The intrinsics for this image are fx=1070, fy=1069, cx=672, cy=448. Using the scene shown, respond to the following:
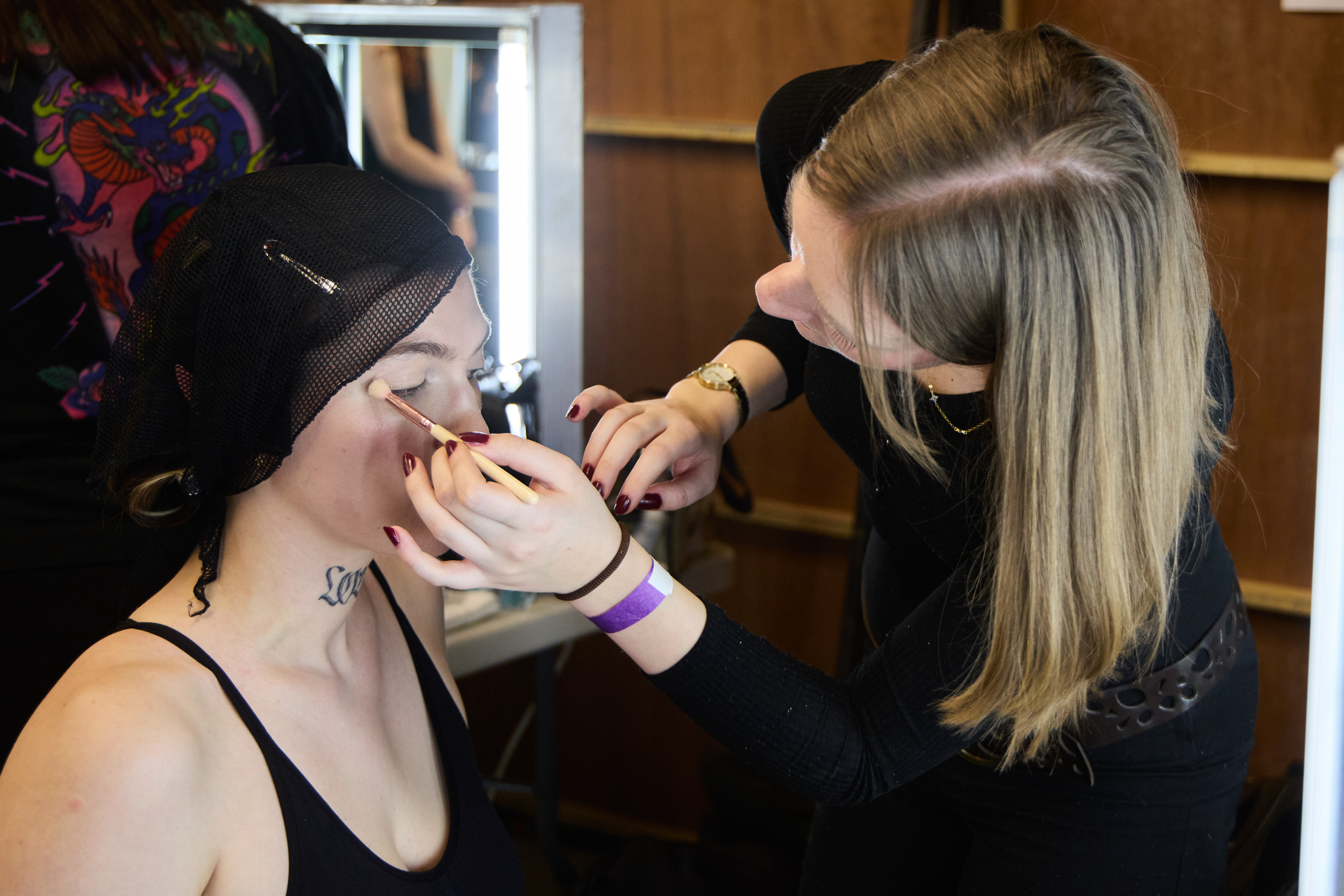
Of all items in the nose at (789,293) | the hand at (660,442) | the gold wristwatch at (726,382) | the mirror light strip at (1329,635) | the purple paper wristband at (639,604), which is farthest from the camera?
the gold wristwatch at (726,382)

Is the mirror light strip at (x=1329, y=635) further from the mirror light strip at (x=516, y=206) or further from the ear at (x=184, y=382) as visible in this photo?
the mirror light strip at (x=516, y=206)

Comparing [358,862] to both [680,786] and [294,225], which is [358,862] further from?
[680,786]

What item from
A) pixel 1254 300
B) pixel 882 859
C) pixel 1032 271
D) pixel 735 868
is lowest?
pixel 735 868

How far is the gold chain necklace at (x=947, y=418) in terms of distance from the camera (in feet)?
3.18

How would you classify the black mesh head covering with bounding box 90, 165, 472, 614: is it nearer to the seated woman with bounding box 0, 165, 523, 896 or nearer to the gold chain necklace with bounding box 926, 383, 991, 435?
the seated woman with bounding box 0, 165, 523, 896

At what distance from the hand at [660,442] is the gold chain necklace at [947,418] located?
270mm

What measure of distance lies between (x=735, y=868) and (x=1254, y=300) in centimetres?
140

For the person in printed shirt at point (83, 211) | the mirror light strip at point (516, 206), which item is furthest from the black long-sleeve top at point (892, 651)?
the person in printed shirt at point (83, 211)

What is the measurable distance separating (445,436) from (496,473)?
2.4 inches

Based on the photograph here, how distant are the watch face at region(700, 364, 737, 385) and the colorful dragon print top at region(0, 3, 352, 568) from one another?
1.91 feet

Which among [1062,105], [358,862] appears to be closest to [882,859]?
[358,862]

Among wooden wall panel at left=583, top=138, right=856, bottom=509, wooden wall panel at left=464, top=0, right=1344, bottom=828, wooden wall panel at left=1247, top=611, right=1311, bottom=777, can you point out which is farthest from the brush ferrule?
wooden wall panel at left=1247, top=611, right=1311, bottom=777

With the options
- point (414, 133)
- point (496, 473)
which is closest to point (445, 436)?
point (496, 473)

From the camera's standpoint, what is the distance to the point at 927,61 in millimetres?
904
